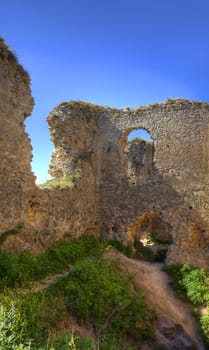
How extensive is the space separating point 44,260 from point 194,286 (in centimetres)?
559

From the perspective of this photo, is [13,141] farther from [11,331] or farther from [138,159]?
[138,159]

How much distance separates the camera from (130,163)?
76.3ft

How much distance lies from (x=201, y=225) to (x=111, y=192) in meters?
4.24

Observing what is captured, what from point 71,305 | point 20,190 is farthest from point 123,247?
point 71,305

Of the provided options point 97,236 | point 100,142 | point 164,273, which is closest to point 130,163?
point 100,142

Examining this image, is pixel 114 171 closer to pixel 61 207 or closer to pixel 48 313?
pixel 61 207

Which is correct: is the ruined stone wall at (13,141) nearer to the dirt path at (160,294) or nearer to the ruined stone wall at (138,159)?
the dirt path at (160,294)

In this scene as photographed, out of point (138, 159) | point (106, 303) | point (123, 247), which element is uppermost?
point (138, 159)

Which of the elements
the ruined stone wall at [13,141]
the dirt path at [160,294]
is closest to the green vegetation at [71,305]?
the dirt path at [160,294]

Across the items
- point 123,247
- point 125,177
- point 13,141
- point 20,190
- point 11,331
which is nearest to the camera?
point 11,331

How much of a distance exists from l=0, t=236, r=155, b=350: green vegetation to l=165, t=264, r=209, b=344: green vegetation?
214cm

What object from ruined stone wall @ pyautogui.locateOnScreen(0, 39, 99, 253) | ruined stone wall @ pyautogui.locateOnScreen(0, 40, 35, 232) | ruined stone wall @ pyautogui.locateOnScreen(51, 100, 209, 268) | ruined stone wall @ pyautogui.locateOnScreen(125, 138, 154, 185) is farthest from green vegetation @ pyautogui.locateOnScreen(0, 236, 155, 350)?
ruined stone wall @ pyautogui.locateOnScreen(125, 138, 154, 185)

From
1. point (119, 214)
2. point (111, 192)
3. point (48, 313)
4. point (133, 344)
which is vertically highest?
point (111, 192)

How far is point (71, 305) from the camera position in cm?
959
